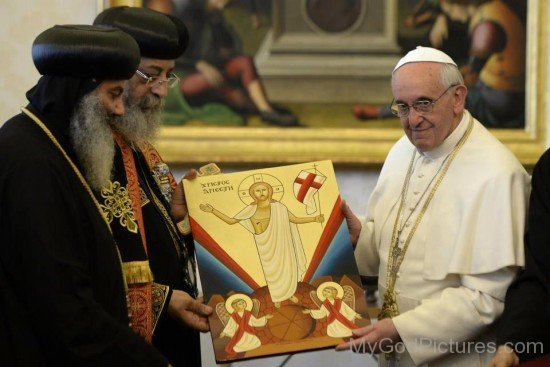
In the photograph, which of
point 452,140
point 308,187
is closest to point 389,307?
point 308,187

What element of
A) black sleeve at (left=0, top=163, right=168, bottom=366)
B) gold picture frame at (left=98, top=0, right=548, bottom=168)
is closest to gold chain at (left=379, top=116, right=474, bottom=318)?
black sleeve at (left=0, top=163, right=168, bottom=366)

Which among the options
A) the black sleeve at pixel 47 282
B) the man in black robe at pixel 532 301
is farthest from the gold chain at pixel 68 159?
the man in black robe at pixel 532 301

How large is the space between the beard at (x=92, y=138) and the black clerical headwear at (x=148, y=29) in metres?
0.71

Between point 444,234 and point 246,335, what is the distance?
892 mm

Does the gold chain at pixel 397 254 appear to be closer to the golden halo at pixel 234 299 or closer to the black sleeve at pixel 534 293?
the black sleeve at pixel 534 293

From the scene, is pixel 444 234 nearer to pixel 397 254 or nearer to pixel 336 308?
pixel 397 254

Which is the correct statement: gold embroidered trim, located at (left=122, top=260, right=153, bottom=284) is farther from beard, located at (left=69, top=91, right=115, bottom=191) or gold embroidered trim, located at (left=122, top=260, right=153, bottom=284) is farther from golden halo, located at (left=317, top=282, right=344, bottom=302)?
golden halo, located at (left=317, top=282, right=344, bottom=302)

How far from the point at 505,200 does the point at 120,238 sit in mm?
1469

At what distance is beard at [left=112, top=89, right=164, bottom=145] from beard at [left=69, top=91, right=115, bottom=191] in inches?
19.3

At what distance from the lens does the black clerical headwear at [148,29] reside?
13.1ft

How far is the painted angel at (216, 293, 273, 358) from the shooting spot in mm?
3623

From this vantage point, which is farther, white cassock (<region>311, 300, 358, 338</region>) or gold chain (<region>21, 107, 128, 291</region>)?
white cassock (<region>311, 300, 358, 338</region>)

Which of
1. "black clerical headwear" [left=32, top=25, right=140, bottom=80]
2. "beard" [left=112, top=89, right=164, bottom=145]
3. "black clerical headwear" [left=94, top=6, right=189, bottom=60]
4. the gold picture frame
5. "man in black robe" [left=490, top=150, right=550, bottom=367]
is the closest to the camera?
"black clerical headwear" [left=32, top=25, right=140, bottom=80]

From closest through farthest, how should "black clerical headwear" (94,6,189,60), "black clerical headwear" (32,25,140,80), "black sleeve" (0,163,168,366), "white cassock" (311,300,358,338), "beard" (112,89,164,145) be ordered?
"black sleeve" (0,163,168,366)
"black clerical headwear" (32,25,140,80)
"white cassock" (311,300,358,338)
"beard" (112,89,164,145)
"black clerical headwear" (94,6,189,60)
